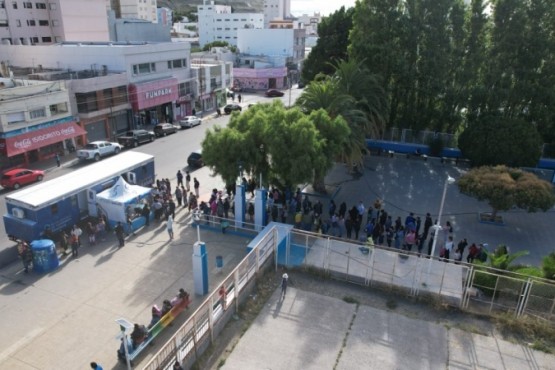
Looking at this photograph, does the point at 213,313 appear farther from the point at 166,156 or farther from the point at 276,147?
the point at 166,156

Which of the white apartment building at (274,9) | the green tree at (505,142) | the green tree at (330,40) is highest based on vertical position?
the white apartment building at (274,9)

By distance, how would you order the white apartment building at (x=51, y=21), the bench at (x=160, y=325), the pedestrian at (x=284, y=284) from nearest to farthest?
the bench at (x=160, y=325) → the pedestrian at (x=284, y=284) → the white apartment building at (x=51, y=21)

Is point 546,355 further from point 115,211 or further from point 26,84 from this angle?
point 26,84

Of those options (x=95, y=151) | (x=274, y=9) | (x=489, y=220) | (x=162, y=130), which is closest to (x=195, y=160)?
(x=95, y=151)

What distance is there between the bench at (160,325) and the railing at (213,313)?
1725mm

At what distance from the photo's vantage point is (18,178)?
2756 centimetres

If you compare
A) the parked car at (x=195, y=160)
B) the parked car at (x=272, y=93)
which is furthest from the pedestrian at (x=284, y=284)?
the parked car at (x=272, y=93)

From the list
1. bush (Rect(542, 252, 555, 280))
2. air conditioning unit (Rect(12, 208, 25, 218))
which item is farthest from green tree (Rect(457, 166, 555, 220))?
air conditioning unit (Rect(12, 208, 25, 218))

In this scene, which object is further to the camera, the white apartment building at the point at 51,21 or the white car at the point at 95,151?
the white apartment building at the point at 51,21

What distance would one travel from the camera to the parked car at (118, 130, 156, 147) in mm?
37062

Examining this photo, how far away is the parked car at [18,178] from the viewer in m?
27.1

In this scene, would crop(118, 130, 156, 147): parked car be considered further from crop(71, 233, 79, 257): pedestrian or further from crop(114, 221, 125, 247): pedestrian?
crop(71, 233, 79, 257): pedestrian

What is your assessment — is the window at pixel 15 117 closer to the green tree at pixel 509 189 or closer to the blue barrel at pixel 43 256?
the blue barrel at pixel 43 256

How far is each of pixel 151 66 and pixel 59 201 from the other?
2634 centimetres
